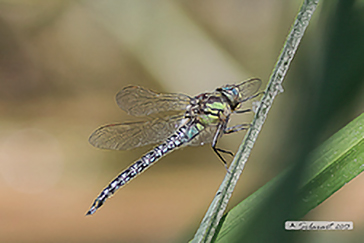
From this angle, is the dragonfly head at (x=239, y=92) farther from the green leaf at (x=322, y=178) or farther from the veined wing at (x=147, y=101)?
the green leaf at (x=322, y=178)

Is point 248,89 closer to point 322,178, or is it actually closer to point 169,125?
point 169,125

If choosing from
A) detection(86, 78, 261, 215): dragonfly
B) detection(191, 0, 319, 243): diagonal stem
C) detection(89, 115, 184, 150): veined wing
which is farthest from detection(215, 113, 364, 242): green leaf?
detection(89, 115, 184, 150): veined wing

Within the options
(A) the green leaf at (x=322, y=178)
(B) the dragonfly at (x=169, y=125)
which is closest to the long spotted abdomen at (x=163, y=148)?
(B) the dragonfly at (x=169, y=125)

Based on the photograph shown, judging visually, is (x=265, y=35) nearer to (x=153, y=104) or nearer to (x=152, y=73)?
(x=152, y=73)

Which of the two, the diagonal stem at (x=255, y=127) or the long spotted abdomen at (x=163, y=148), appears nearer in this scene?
the diagonal stem at (x=255, y=127)

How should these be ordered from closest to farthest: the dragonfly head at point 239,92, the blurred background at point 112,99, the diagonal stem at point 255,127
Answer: the diagonal stem at point 255,127, the dragonfly head at point 239,92, the blurred background at point 112,99

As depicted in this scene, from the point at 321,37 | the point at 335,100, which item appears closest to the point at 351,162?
the point at 335,100

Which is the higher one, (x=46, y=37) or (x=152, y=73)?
(x=46, y=37)

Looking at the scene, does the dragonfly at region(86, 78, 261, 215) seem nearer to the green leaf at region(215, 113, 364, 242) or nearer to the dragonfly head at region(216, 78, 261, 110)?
the dragonfly head at region(216, 78, 261, 110)
